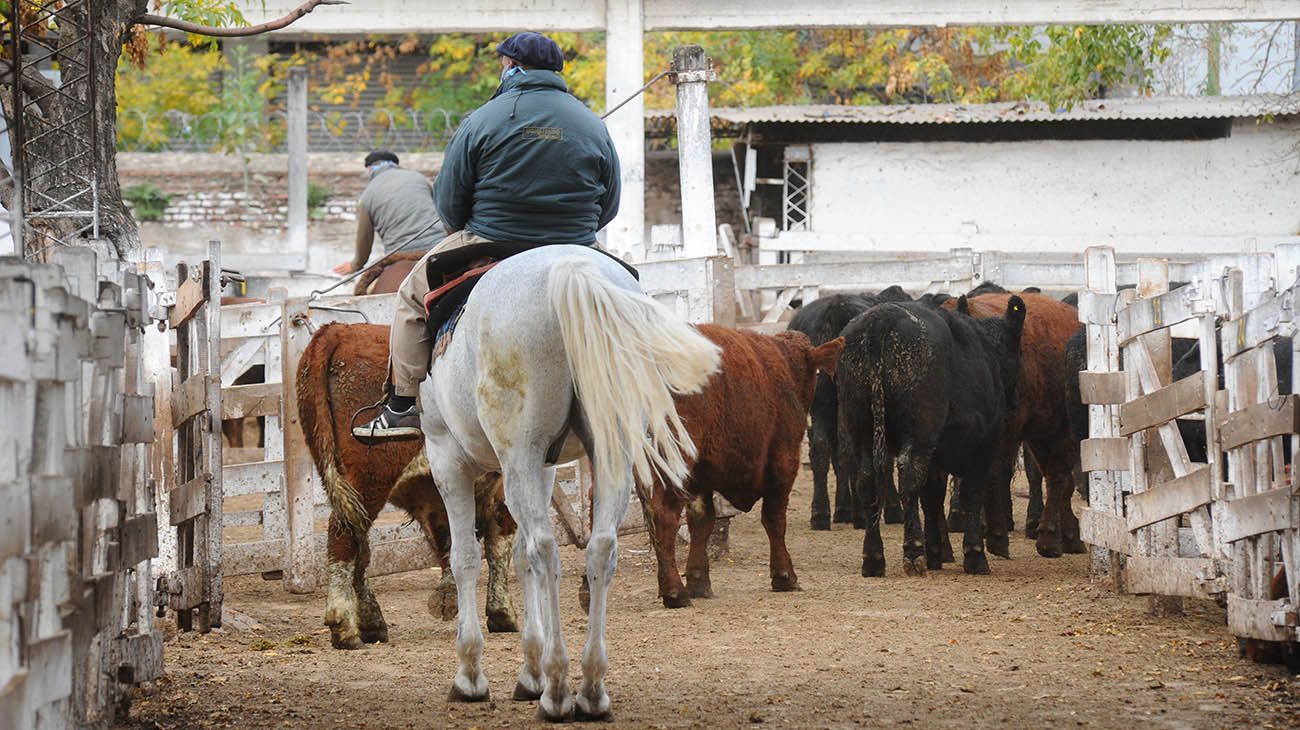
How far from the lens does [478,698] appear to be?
638 centimetres

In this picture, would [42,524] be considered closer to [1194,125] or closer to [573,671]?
[573,671]

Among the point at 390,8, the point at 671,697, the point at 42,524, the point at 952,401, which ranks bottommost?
the point at 671,697

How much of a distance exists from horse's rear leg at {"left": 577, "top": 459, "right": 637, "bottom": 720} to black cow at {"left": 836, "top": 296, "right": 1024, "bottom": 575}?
14.7 feet

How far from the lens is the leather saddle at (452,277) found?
257 inches

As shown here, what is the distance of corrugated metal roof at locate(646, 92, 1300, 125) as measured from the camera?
2308cm

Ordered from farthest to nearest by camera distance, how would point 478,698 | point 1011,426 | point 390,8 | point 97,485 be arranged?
point 390,8 → point 1011,426 → point 478,698 → point 97,485

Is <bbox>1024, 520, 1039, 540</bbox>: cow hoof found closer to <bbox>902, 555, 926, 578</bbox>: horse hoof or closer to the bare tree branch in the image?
<bbox>902, 555, 926, 578</bbox>: horse hoof

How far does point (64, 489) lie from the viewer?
13.0ft

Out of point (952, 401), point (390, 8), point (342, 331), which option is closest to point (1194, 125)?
point (390, 8)

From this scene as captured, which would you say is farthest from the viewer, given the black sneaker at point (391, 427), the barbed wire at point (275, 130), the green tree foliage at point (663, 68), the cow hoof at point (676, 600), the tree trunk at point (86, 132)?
the barbed wire at point (275, 130)

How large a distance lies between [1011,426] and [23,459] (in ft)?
29.2

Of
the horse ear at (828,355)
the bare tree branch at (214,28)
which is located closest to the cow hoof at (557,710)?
the horse ear at (828,355)

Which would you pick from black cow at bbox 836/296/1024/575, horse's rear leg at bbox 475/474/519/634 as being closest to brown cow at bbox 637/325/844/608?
black cow at bbox 836/296/1024/575

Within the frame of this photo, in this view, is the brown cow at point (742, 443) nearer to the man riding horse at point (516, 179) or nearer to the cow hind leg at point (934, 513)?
the cow hind leg at point (934, 513)
